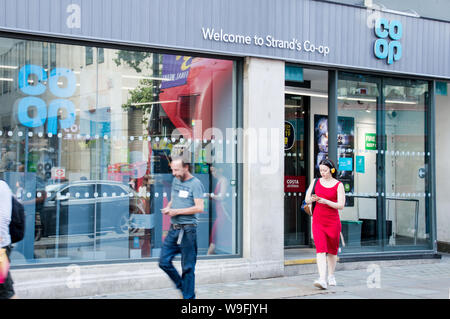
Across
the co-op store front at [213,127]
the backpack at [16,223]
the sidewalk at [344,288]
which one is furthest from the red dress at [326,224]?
the backpack at [16,223]

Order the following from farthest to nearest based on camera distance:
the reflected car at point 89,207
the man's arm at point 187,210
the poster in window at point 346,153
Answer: the poster in window at point 346,153
the reflected car at point 89,207
the man's arm at point 187,210

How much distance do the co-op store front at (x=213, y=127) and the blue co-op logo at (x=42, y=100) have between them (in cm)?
2

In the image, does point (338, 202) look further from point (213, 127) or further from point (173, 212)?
point (173, 212)

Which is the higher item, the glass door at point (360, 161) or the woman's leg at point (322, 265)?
the glass door at point (360, 161)

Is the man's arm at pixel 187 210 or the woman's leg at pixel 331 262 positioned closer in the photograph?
the man's arm at pixel 187 210

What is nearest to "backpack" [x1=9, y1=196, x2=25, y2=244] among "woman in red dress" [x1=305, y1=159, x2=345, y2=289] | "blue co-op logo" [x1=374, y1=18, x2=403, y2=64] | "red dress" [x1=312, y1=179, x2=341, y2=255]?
"woman in red dress" [x1=305, y1=159, x2=345, y2=289]

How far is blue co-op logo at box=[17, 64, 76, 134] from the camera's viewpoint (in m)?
8.68

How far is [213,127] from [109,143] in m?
1.78

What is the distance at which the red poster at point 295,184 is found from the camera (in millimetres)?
12641

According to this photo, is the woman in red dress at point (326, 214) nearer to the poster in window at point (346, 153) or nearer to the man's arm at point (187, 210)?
the man's arm at point (187, 210)

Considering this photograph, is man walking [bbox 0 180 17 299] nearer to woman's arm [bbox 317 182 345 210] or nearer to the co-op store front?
the co-op store front

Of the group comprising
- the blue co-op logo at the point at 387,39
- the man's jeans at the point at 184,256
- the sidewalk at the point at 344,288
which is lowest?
the sidewalk at the point at 344,288
